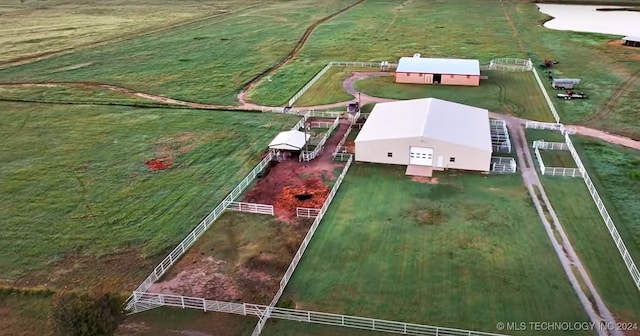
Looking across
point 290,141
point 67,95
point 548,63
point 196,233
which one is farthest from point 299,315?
point 548,63

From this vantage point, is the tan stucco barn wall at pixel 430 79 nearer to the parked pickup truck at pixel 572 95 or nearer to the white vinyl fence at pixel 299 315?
the parked pickup truck at pixel 572 95

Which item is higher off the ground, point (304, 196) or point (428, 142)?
point (428, 142)

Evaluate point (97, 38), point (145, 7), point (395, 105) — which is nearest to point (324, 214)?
point (395, 105)

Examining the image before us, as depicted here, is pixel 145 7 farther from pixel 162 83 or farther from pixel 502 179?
pixel 502 179

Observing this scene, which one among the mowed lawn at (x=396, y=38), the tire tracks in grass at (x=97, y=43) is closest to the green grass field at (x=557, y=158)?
the mowed lawn at (x=396, y=38)

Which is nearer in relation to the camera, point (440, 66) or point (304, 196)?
point (304, 196)

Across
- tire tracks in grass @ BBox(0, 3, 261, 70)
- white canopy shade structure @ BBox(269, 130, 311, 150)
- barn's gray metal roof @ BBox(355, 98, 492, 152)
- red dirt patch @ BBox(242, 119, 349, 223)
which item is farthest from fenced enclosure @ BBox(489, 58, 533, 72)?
tire tracks in grass @ BBox(0, 3, 261, 70)

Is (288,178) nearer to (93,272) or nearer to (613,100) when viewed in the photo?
(93,272)
